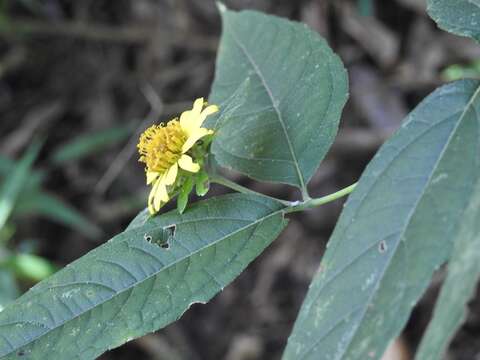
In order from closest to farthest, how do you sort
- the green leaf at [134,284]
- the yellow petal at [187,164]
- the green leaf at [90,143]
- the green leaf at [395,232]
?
the green leaf at [395,232], the green leaf at [134,284], the yellow petal at [187,164], the green leaf at [90,143]

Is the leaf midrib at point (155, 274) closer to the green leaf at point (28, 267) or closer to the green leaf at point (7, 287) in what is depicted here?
the green leaf at point (7, 287)

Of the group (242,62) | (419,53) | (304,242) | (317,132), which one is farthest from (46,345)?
(419,53)

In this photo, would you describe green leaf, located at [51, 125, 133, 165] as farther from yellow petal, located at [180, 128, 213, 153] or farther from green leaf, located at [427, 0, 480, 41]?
green leaf, located at [427, 0, 480, 41]

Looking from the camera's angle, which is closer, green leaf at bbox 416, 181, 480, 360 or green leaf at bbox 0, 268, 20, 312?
green leaf at bbox 416, 181, 480, 360

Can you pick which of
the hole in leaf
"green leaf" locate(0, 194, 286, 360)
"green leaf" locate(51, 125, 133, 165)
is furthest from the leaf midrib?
"green leaf" locate(51, 125, 133, 165)

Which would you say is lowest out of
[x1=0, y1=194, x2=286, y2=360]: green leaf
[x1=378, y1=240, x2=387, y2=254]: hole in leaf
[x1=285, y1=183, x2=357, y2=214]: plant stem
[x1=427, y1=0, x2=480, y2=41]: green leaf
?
[x1=0, y1=194, x2=286, y2=360]: green leaf

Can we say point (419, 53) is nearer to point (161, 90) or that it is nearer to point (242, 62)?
point (161, 90)

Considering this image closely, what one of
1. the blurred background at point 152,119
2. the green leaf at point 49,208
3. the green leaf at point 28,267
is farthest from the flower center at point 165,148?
the green leaf at point 49,208
